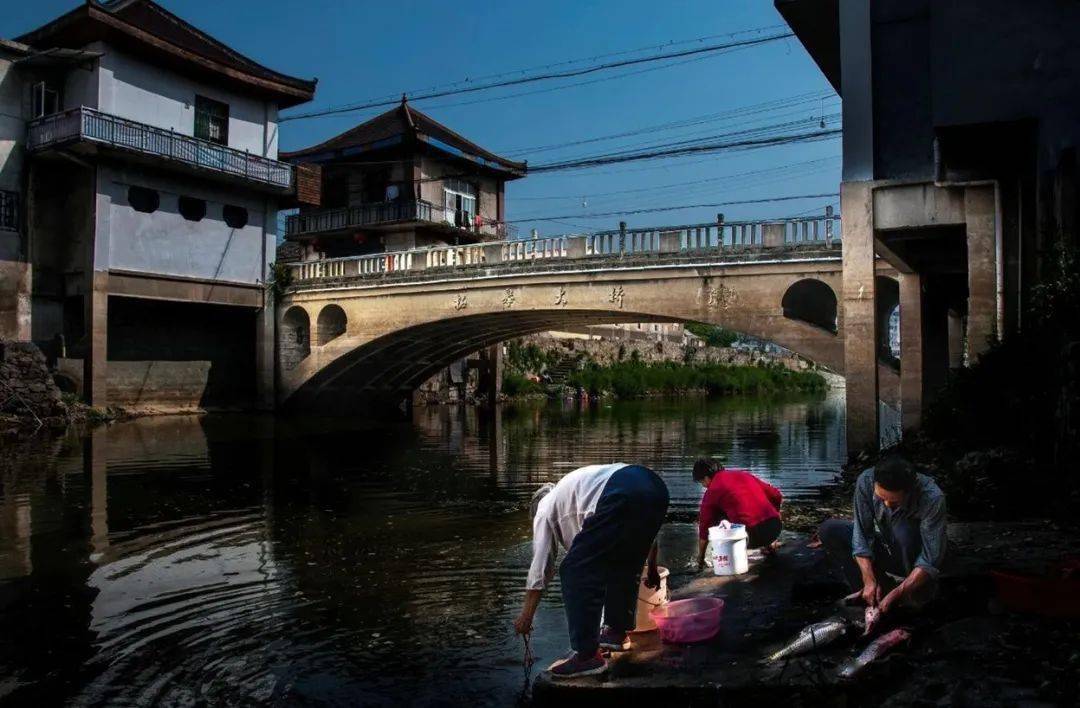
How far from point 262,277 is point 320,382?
12.3 feet

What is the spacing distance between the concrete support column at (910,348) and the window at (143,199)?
1976cm

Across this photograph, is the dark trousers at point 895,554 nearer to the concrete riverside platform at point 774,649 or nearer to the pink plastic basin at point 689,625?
the concrete riverside platform at point 774,649

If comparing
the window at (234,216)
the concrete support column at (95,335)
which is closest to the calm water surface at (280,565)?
the concrete support column at (95,335)

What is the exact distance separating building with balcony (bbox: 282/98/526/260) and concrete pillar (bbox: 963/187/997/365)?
23804mm

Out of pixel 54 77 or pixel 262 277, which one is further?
pixel 262 277

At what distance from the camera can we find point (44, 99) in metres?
24.8

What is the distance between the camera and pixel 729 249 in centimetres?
1936

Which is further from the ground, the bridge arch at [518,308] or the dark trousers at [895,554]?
the bridge arch at [518,308]

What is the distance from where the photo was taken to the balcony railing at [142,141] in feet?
75.8

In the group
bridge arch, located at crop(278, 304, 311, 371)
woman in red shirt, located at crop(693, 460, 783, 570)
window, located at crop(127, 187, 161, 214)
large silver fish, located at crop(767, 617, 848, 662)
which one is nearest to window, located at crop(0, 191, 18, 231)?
window, located at crop(127, 187, 161, 214)

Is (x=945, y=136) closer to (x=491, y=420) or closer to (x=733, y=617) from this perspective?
(x=733, y=617)

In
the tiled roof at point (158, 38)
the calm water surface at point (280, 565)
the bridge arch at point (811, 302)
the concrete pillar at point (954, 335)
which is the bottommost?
the calm water surface at point (280, 565)

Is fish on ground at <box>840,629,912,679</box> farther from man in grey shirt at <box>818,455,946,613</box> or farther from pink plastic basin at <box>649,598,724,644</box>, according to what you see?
pink plastic basin at <box>649,598,724,644</box>

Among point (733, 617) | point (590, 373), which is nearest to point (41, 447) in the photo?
point (733, 617)
